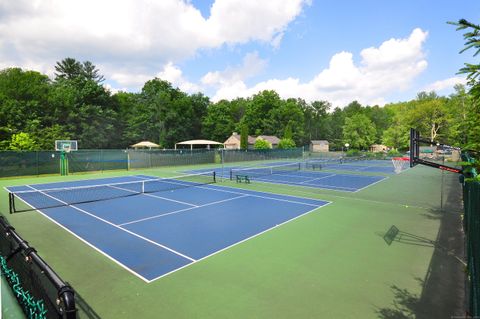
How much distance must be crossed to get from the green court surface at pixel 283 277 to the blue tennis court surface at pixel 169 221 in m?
0.48

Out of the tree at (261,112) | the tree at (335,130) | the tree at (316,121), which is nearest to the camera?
the tree at (261,112)

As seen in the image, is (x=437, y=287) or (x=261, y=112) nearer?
(x=437, y=287)

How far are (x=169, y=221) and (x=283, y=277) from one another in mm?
6173

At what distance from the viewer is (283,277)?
6680mm

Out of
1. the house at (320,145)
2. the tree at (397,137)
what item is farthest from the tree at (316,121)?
the tree at (397,137)

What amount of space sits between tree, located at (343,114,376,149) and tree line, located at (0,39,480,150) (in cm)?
25

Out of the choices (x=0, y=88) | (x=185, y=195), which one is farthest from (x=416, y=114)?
(x=0, y=88)

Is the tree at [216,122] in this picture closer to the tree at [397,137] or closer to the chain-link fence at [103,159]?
the chain-link fence at [103,159]

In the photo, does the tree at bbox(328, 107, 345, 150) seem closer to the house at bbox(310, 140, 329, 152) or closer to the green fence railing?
the house at bbox(310, 140, 329, 152)

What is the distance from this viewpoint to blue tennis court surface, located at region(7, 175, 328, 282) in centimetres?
812

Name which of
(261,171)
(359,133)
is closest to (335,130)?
(359,133)

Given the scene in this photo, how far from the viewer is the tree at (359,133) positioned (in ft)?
249

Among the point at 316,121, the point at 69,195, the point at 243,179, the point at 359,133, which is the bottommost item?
the point at 69,195

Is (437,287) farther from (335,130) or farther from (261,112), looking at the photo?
(335,130)
